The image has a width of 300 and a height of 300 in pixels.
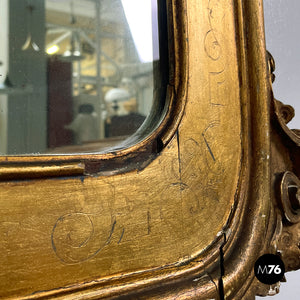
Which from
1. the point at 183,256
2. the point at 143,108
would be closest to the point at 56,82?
the point at 143,108

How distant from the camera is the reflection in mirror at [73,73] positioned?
274 millimetres

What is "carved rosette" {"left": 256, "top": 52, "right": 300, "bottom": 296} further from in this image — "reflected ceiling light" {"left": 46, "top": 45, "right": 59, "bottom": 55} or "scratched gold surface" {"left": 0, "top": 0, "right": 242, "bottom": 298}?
"reflected ceiling light" {"left": 46, "top": 45, "right": 59, "bottom": 55}

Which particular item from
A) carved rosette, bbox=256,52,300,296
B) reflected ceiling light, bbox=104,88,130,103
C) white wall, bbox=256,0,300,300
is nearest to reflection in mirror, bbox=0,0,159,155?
reflected ceiling light, bbox=104,88,130,103

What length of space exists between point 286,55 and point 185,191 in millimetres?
355

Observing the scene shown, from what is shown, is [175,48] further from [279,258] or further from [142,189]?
[279,258]

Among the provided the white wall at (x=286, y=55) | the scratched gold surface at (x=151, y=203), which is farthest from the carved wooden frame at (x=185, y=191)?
the white wall at (x=286, y=55)

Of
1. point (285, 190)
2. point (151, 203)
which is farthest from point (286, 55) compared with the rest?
point (151, 203)

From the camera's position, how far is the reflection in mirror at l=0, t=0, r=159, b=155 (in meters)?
0.27

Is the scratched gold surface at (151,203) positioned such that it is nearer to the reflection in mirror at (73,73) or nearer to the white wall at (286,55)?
the reflection in mirror at (73,73)

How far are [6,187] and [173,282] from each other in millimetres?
160

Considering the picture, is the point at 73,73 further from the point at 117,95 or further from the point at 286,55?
the point at 286,55

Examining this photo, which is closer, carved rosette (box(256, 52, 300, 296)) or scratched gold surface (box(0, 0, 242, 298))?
scratched gold surface (box(0, 0, 242, 298))

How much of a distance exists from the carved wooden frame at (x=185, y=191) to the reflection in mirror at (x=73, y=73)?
0.06ft

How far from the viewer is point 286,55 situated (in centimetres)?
58
